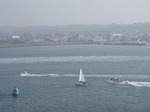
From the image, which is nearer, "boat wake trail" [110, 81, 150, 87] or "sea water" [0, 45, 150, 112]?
"sea water" [0, 45, 150, 112]

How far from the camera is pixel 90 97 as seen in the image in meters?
10.5

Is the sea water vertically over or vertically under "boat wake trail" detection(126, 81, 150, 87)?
under

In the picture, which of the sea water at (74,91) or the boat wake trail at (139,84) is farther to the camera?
the boat wake trail at (139,84)

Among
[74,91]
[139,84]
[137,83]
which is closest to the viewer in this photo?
[74,91]

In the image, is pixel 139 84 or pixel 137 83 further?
pixel 137 83

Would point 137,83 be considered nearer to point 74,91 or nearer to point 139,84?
point 139,84

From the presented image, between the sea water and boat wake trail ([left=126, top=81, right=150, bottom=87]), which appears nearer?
the sea water

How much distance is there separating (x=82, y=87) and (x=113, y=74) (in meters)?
2.80

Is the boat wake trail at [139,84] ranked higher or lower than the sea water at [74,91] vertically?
higher

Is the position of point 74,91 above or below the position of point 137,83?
below

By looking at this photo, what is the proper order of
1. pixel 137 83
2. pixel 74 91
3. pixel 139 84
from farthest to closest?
pixel 137 83
pixel 139 84
pixel 74 91

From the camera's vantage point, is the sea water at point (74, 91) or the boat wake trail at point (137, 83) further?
the boat wake trail at point (137, 83)

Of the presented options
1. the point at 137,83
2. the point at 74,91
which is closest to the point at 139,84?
the point at 137,83

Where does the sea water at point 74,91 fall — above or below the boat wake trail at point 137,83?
below
